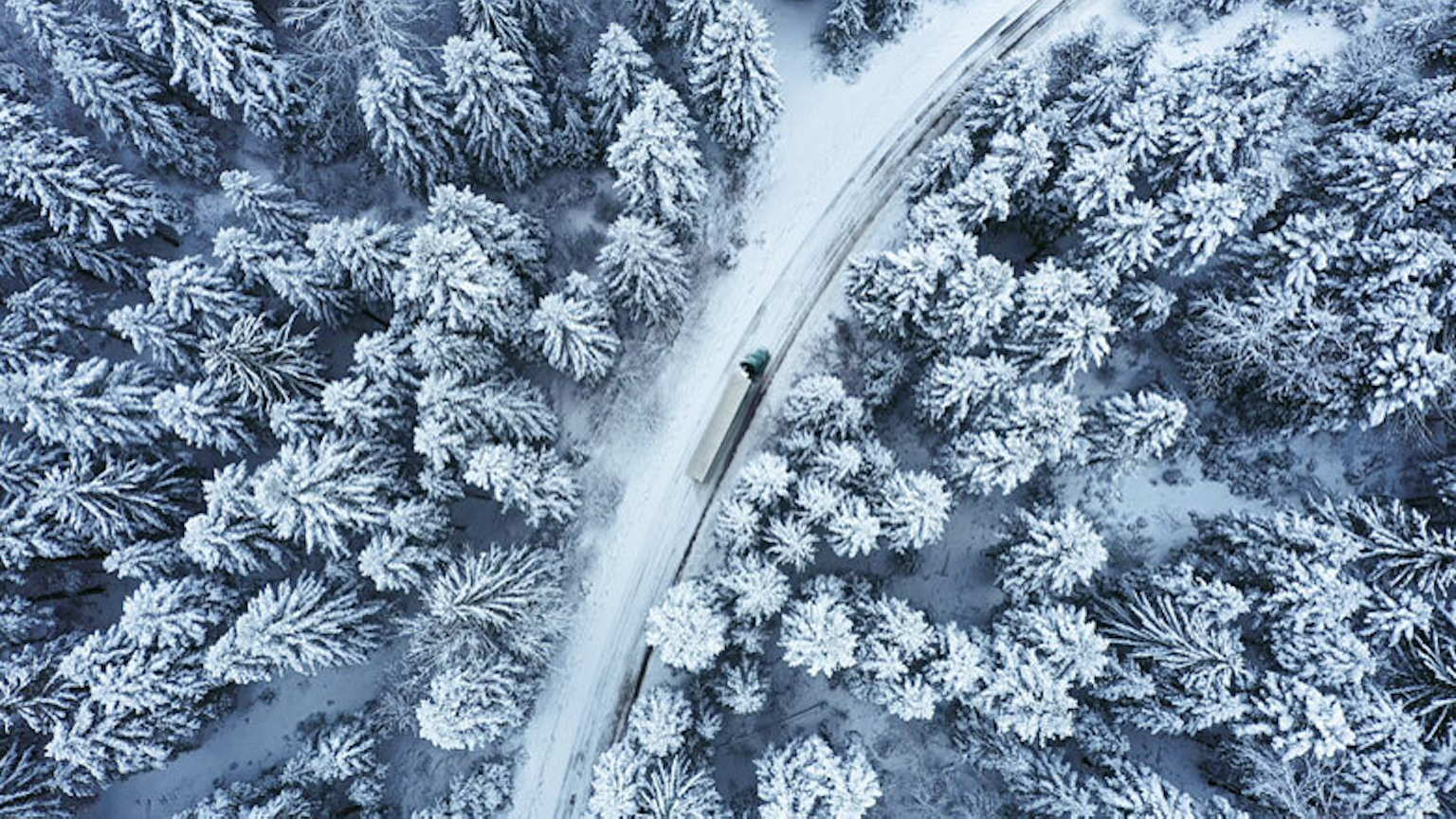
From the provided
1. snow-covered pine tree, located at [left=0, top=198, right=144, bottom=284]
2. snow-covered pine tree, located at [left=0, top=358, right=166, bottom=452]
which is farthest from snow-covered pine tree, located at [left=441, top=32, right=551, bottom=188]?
snow-covered pine tree, located at [left=0, top=358, right=166, bottom=452]

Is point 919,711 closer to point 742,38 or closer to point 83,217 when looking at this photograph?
point 742,38

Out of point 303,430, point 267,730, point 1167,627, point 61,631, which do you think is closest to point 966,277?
point 1167,627

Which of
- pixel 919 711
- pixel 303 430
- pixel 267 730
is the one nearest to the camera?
pixel 919 711

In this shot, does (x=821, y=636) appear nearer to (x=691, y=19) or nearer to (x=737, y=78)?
(x=737, y=78)

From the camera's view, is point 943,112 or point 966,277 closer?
point 966,277

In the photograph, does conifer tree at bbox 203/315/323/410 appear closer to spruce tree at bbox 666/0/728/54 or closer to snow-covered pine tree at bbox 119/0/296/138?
snow-covered pine tree at bbox 119/0/296/138

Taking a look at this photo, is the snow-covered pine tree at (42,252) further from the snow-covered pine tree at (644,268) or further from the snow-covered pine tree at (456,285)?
the snow-covered pine tree at (644,268)
